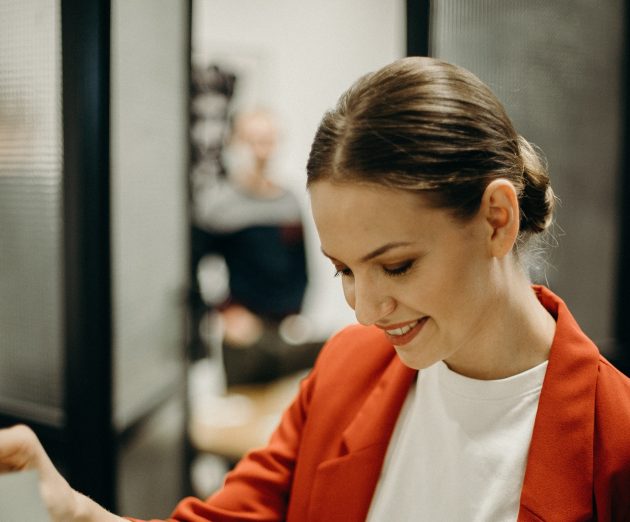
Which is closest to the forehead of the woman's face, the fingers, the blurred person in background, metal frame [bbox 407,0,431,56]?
the woman's face

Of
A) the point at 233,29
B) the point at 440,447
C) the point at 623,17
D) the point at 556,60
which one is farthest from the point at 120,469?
the point at 233,29

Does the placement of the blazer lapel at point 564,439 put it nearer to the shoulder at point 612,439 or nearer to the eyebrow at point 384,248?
the shoulder at point 612,439

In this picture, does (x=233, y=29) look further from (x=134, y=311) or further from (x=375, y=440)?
(x=375, y=440)

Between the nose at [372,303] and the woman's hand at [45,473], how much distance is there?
460mm

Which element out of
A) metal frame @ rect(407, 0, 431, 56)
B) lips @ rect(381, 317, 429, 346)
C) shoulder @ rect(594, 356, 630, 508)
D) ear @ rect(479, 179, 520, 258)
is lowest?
shoulder @ rect(594, 356, 630, 508)

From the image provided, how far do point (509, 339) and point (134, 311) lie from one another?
127 centimetres

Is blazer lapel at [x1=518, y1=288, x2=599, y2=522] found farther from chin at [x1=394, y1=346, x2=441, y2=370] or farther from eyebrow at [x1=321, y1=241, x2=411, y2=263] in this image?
eyebrow at [x1=321, y1=241, x2=411, y2=263]

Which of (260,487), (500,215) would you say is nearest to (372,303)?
(500,215)

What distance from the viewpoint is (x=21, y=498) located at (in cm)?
84

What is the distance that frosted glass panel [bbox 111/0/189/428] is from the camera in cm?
178

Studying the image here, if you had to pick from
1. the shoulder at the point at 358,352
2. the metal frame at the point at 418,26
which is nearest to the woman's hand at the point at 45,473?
the shoulder at the point at 358,352

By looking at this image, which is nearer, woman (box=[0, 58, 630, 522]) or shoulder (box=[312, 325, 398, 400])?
woman (box=[0, 58, 630, 522])

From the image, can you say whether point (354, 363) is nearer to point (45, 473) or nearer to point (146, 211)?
point (45, 473)

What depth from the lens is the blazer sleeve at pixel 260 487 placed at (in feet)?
3.67
